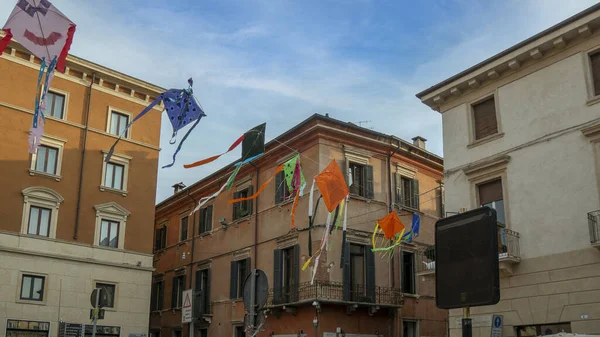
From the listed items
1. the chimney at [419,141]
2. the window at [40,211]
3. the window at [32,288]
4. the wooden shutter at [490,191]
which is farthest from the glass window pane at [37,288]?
the chimney at [419,141]

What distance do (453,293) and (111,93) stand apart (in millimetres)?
26848

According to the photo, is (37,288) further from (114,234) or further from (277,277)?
(277,277)

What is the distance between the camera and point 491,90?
1939 cm

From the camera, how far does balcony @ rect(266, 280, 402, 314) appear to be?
951 inches

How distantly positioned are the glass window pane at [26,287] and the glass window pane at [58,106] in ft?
23.9

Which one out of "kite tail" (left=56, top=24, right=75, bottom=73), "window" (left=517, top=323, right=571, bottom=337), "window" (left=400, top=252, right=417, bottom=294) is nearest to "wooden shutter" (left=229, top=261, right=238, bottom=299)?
"window" (left=400, top=252, right=417, bottom=294)

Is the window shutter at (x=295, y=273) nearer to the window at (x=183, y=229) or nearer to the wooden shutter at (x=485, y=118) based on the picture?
the wooden shutter at (x=485, y=118)

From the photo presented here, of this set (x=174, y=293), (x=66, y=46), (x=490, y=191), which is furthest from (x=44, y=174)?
(x=490, y=191)

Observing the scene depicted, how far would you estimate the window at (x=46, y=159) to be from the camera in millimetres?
27292

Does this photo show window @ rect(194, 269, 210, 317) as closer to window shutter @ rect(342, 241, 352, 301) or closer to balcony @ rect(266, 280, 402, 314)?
balcony @ rect(266, 280, 402, 314)

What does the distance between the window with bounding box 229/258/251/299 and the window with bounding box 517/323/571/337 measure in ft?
50.1

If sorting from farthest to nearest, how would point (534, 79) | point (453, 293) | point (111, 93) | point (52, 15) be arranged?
point (111, 93), point (534, 79), point (52, 15), point (453, 293)

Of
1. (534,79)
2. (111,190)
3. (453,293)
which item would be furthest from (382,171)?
(453,293)

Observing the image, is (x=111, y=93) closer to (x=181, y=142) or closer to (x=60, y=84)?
(x=60, y=84)
